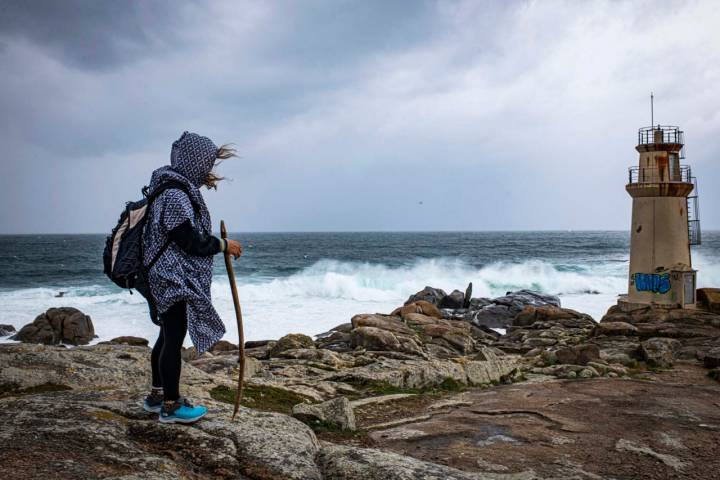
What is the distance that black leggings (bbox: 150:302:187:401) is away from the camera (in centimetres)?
434

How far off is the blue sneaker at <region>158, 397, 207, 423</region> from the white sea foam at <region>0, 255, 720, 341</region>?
17564 millimetres

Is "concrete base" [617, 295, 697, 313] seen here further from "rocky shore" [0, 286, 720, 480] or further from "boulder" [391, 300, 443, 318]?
"rocky shore" [0, 286, 720, 480]

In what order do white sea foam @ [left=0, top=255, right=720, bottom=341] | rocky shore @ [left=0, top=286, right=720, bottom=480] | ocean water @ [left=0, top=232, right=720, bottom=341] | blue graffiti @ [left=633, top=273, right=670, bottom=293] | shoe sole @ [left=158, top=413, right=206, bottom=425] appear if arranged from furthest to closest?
1. ocean water @ [left=0, top=232, right=720, bottom=341]
2. white sea foam @ [left=0, top=255, right=720, bottom=341]
3. blue graffiti @ [left=633, top=273, right=670, bottom=293]
4. shoe sole @ [left=158, top=413, right=206, bottom=425]
5. rocky shore @ [left=0, top=286, right=720, bottom=480]

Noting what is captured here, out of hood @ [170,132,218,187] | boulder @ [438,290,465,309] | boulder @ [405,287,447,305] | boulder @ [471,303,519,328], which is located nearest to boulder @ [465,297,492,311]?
boulder @ [438,290,465,309]

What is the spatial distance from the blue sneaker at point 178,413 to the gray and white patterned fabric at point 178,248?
1.48 feet

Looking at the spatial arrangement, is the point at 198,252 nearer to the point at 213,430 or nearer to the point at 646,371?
the point at 213,430

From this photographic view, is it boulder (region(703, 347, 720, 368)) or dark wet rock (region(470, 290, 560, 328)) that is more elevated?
boulder (region(703, 347, 720, 368))

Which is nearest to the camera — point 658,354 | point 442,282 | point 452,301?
point 658,354

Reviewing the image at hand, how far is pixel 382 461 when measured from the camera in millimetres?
4211

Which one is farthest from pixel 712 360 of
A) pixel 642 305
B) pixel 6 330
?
pixel 6 330

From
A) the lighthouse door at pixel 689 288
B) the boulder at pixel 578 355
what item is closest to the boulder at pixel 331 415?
the boulder at pixel 578 355

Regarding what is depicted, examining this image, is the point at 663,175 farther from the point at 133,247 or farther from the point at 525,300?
the point at 133,247

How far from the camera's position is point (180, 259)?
4.32 meters

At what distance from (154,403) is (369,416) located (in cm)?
279
